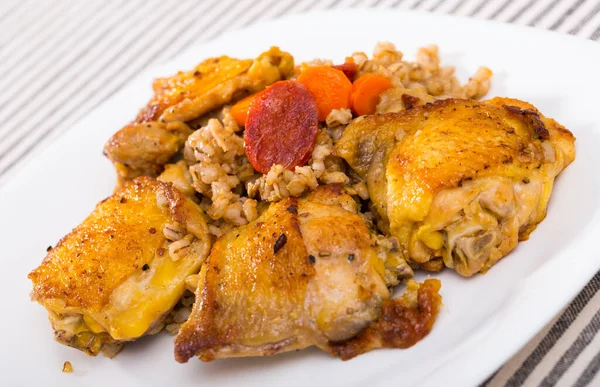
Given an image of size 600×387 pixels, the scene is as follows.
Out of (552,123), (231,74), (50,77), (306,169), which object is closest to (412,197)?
(306,169)

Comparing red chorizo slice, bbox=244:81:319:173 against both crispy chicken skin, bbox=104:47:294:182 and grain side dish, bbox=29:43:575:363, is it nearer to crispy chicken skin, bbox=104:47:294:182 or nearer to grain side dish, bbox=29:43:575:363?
grain side dish, bbox=29:43:575:363

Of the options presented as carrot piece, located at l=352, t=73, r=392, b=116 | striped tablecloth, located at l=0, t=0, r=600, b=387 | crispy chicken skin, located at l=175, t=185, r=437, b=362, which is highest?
carrot piece, located at l=352, t=73, r=392, b=116

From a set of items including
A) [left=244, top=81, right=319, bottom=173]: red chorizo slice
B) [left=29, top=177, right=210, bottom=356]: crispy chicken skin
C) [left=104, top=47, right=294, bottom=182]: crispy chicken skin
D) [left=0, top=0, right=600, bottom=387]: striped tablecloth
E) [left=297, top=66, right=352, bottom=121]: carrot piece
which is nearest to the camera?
[left=29, top=177, right=210, bottom=356]: crispy chicken skin

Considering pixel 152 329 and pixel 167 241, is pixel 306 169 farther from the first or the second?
pixel 152 329

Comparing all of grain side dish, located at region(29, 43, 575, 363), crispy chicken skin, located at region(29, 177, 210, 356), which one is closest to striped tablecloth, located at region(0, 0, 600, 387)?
grain side dish, located at region(29, 43, 575, 363)

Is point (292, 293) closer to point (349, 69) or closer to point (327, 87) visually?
point (327, 87)

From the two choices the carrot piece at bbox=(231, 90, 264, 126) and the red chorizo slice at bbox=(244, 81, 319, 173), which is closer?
the red chorizo slice at bbox=(244, 81, 319, 173)

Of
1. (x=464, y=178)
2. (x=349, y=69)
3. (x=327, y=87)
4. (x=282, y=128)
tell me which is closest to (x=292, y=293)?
(x=464, y=178)
